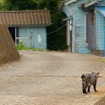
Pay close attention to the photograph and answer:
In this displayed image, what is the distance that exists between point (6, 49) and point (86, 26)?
37.0 feet

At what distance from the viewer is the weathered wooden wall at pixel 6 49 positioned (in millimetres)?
22466

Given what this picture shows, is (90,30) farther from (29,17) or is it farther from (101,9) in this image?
(29,17)

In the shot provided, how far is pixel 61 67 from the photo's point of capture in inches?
825

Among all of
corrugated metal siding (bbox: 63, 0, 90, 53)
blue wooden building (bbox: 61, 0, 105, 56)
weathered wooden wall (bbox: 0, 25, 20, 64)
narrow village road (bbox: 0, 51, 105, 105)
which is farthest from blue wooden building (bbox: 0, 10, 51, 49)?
narrow village road (bbox: 0, 51, 105, 105)

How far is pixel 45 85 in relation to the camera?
14602mm

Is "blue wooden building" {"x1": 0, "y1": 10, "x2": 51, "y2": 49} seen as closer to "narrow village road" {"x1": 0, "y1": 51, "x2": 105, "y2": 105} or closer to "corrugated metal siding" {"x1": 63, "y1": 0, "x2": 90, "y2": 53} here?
"corrugated metal siding" {"x1": 63, "y1": 0, "x2": 90, "y2": 53}

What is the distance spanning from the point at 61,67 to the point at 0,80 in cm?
553

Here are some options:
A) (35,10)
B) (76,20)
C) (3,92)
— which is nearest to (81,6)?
(76,20)

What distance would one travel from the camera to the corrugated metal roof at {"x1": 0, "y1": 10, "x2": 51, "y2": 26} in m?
38.6

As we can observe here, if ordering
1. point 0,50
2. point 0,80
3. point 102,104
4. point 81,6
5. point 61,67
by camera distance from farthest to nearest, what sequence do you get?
point 81,6, point 0,50, point 61,67, point 0,80, point 102,104

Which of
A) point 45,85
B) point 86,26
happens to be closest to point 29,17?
point 86,26

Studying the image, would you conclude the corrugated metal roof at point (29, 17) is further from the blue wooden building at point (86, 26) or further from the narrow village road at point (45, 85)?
the narrow village road at point (45, 85)

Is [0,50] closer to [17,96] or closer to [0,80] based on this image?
[0,80]

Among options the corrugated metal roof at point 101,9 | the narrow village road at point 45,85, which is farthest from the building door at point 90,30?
the narrow village road at point 45,85
